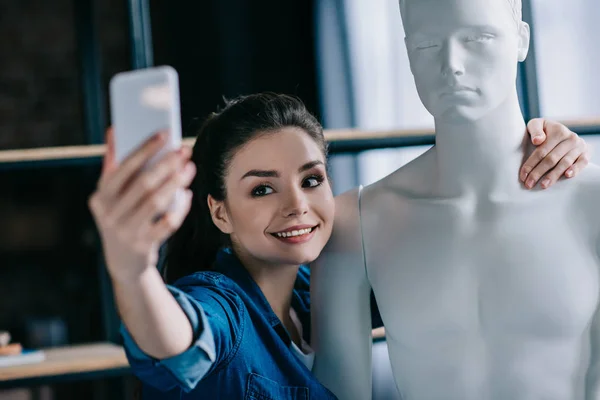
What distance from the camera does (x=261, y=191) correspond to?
1.40 meters

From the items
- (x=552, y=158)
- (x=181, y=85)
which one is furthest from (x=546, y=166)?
(x=181, y=85)

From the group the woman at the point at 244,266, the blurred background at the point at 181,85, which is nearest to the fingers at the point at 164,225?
the woman at the point at 244,266

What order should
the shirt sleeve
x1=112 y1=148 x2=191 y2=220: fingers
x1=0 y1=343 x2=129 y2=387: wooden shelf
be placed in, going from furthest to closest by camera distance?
1. x1=0 y1=343 x2=129 y2=387: wooden shelf
2. the shirt sleeve
3. x1=112 y1=148 x2=191 y2=220: fingers

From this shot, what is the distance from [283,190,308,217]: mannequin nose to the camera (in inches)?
53.4

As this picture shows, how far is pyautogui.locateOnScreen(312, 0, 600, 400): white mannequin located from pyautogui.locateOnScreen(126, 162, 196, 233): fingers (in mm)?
552

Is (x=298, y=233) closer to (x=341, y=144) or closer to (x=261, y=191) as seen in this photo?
(x=261, y=191)

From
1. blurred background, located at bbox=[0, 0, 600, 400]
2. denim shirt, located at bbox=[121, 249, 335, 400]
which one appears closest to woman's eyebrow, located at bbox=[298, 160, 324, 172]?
denim shirt, located at bbox=[121, 249, 335, 400]

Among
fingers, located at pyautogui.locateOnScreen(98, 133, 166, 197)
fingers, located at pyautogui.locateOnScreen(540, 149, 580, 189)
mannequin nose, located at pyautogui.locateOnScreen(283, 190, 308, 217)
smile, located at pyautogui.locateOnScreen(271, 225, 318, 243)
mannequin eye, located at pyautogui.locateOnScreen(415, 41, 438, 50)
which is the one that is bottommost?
smile, located at pyautogui.locateOnScreen(271, 225, 318, 243)

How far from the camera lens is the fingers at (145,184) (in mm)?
815

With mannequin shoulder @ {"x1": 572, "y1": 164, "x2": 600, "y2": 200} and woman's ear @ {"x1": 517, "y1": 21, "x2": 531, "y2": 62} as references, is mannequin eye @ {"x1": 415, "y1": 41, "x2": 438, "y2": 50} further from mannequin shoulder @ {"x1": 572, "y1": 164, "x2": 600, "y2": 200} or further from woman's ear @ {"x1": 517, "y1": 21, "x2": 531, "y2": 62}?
mannequin shoulder @ {"x1": 572, "y1": 164, "x2": 600, "y2": 200}

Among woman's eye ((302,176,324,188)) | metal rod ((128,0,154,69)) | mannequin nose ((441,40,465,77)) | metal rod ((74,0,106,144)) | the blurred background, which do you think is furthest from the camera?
the blurred background

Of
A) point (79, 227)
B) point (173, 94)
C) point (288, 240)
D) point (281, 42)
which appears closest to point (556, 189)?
point (288, 240)

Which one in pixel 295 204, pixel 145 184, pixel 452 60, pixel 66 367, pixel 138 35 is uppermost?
pixel 138 35

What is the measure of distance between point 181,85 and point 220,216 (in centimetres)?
242
